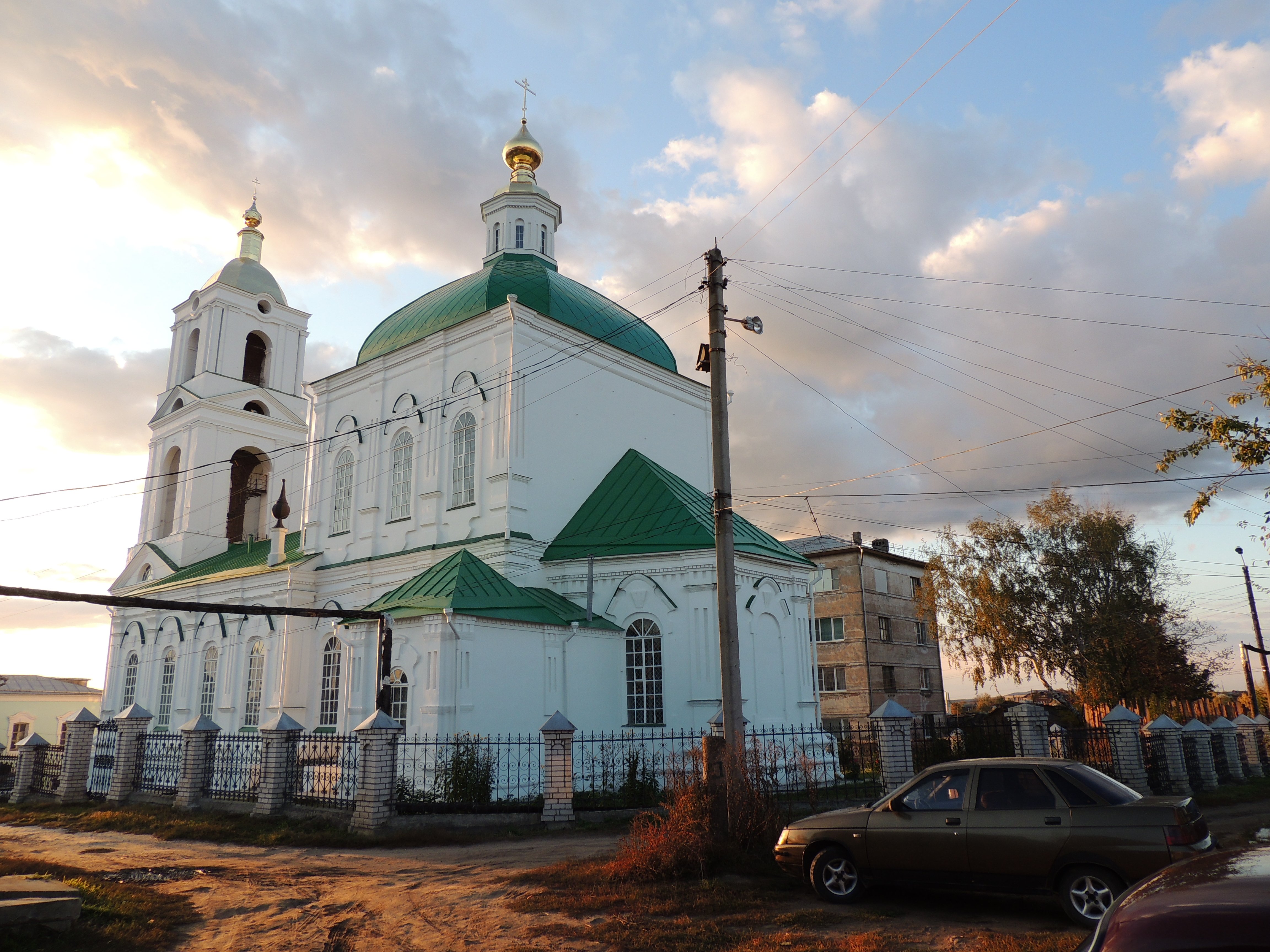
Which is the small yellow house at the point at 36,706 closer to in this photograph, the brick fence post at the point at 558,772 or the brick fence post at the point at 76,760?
the brick fence post at the point at 76,760

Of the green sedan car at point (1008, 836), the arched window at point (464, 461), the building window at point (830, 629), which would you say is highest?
the arched window at point (464, 461)

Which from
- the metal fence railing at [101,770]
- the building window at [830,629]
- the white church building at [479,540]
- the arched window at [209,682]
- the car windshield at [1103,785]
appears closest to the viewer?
the car windshield at [1103,785]

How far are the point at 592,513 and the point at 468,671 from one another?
639cm

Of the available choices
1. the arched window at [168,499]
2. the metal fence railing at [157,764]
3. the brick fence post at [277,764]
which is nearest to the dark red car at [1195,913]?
the brick fence post at [277,764]

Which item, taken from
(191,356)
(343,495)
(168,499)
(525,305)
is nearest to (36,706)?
(168,499)

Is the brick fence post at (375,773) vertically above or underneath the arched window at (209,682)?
underneath

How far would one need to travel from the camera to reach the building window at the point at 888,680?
124 feet

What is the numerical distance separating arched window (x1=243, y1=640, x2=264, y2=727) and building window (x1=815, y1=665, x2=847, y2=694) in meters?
23.2

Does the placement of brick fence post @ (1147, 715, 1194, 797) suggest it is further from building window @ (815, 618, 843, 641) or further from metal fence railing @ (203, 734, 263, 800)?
building window @ (815, 618, 843, 641)

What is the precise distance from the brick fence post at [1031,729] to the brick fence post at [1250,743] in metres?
9.11

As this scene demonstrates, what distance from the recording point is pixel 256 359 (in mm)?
37969

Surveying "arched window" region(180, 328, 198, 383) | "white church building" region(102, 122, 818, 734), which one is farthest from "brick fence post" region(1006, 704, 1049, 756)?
"arched window" region(180, 328, 198, 383)

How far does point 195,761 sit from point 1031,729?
15586 mm

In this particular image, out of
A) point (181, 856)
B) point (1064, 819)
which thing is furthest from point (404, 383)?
point (1064, 819)
